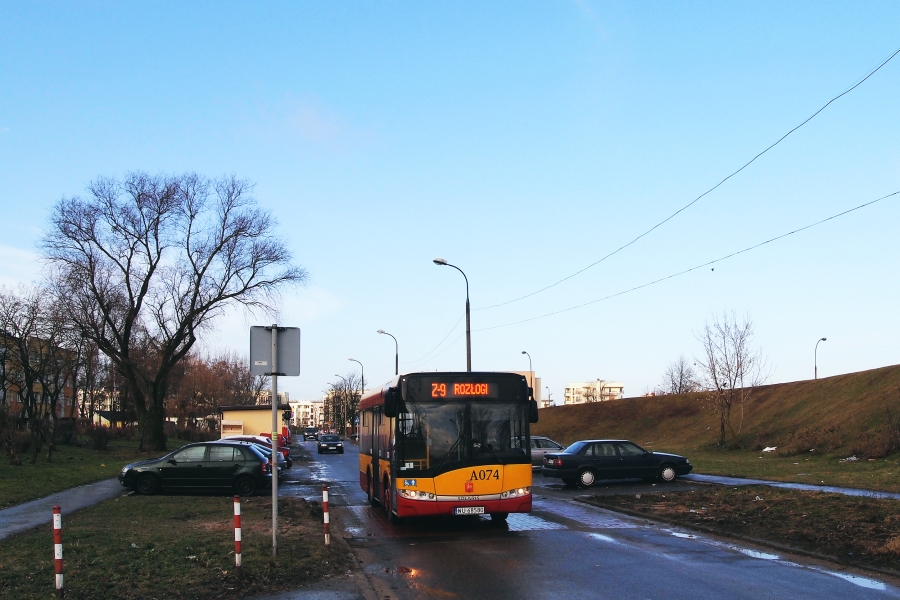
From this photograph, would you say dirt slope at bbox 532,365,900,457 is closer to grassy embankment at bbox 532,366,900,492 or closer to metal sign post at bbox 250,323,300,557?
grassy embankment at bbox 532,366,900,492

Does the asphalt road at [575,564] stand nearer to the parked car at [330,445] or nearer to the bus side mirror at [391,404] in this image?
the bus side mirror at [391,404]

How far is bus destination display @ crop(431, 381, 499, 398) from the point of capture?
47.6 feet

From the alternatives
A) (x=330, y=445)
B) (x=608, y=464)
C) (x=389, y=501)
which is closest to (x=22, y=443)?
(x=330, y=445)

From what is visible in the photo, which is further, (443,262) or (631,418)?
(631,418)

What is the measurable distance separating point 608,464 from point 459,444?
39.1 feet

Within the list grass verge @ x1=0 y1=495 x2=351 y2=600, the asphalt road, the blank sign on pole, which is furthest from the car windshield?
the blank sign on pole

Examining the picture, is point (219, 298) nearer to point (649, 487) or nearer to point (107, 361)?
point (107, 361)

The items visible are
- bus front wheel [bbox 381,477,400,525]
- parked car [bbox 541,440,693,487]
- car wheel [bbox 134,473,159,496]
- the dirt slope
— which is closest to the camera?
A: bus front wheel [bbox 381,477,400,525]

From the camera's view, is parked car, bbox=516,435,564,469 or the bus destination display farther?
parked car, bbox=516,435,564,469

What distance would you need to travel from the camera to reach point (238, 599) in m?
8.69

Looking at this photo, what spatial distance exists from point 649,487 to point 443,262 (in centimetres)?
1309

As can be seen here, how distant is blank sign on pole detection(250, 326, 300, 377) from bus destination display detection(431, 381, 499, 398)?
3.74 metres

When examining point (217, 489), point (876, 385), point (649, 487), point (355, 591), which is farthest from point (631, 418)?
point (355, 591)

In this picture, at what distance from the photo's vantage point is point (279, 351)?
11.4 meters
